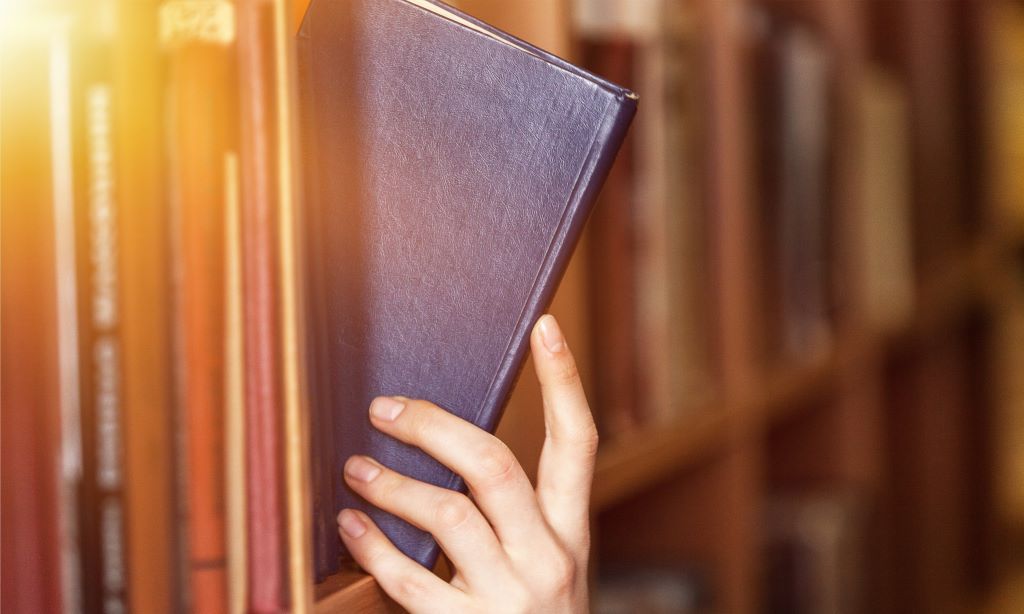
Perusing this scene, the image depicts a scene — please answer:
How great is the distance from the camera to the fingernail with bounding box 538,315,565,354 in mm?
470

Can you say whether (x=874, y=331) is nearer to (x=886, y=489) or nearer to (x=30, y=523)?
(x=886, y=489)

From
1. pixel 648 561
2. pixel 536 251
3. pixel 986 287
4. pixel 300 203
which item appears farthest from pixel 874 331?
pixel 300 203

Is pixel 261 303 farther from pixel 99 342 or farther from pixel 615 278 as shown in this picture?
pixel 615 278

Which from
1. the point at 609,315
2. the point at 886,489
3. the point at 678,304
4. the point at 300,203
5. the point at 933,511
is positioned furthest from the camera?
the point at 933,511

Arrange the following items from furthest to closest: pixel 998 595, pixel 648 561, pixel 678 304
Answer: pixel 998 595
pixel 648 561
pixel 678 304

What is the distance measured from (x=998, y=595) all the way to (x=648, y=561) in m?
1.40

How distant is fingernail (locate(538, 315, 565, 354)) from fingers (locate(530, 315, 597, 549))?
2 cm

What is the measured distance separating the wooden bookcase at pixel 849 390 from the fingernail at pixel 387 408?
77 mm

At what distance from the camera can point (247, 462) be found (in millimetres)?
374

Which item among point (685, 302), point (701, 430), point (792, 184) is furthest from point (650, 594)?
point (792, 184)

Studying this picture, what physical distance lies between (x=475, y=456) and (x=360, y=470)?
0.18ft

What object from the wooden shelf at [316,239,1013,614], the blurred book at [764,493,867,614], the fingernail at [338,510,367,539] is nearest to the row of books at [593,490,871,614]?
the blurred book at [764,493,867,614]

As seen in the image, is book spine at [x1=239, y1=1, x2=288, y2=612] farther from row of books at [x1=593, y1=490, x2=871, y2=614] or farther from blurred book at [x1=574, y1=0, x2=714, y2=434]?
row of books at [x1=593, y1=490, x2=871, y2=614]

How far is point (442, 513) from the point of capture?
46 centimetres
